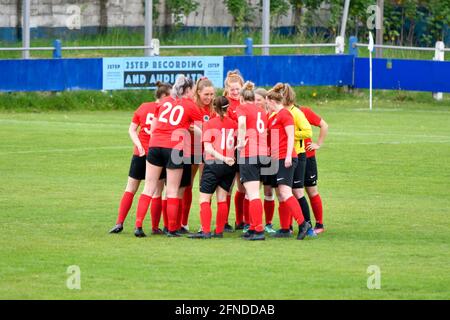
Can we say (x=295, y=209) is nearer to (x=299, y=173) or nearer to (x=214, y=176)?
(x=299, y=173)

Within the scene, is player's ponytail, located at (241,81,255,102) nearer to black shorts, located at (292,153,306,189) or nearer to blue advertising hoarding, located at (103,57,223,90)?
black shorts, located at (292,153,306,189)

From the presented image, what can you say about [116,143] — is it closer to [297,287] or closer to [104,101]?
[104,101]

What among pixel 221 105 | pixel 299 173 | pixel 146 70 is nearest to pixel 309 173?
pixel 299 173

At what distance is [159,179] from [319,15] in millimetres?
30941

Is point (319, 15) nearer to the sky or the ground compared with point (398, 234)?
nearer to the sky

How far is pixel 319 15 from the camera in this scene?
4356 centimetres

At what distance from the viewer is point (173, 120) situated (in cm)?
1297

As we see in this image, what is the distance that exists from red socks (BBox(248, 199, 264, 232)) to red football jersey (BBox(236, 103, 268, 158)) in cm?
55

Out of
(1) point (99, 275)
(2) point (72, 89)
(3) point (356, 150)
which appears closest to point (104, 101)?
(2) point (72, 89)

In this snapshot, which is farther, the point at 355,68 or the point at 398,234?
the point at 355,68

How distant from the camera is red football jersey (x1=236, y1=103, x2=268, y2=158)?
41.7ft

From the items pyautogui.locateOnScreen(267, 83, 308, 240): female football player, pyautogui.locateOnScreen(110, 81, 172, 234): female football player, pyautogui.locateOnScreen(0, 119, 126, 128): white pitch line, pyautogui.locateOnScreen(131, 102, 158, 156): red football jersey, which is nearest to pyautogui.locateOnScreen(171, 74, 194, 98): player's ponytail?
pyautogui.locateOnScreen(110, 81, 172, 234): female football player

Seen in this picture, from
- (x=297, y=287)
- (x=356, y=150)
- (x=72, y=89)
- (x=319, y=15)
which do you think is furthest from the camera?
(x=319, y=15)
